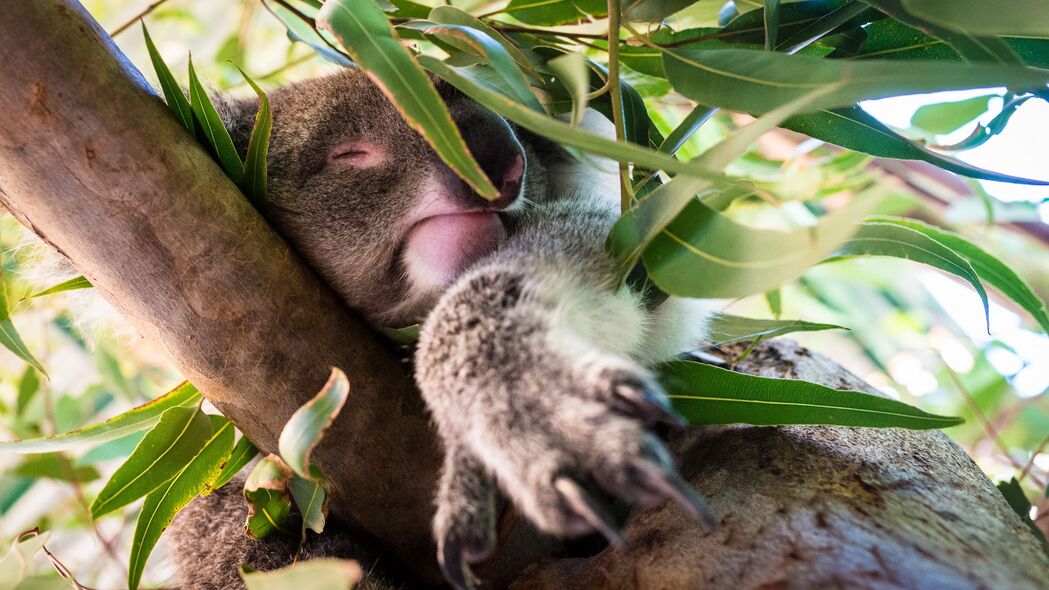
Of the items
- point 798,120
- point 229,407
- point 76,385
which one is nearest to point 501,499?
point 229,407

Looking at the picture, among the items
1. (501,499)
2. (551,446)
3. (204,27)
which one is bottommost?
(501,499)

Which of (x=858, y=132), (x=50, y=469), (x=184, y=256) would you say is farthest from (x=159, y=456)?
(x=858, y=132)

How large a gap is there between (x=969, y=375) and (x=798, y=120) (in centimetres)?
211

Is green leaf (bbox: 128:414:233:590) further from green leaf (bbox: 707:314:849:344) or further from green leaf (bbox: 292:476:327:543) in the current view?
green leaf (bbox: 707:314:849:344)

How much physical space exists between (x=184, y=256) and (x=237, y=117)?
74cm

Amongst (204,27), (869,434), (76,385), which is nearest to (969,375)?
(869,434)

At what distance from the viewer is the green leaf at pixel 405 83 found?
1.08 m

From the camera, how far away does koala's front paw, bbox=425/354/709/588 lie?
93 cm

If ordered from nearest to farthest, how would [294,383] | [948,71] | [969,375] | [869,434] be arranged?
1. [948,71]
2. [294,383]
3. [869,434]
4. [969,375]

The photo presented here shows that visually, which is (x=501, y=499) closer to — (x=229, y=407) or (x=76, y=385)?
(x=229, y=407)

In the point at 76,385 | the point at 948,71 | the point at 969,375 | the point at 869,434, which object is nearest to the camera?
the point at 948,71

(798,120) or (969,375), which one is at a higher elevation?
(798,120)

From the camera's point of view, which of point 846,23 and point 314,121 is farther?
point 314,121

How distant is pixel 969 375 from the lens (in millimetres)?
2986
